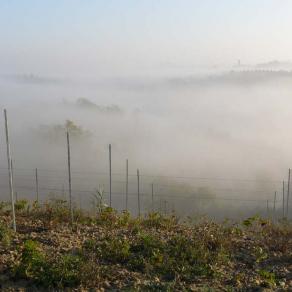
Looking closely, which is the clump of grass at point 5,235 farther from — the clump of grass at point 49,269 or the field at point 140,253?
the clump of grass at point 49,269

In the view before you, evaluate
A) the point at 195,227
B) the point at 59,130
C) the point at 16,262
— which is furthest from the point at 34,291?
the point at 59,130

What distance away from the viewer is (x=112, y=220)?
8.96 meters

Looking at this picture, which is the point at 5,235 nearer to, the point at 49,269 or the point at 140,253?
the point at 49,269

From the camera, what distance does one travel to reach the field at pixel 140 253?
596cm

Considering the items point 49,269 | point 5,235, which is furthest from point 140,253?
point 5,235

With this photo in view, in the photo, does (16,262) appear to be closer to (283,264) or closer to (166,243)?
(166,243)

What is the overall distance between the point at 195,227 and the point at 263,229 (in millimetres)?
1465

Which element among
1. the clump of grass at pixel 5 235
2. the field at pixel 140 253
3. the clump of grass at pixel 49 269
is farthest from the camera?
the clump of grass at pixel 5 235

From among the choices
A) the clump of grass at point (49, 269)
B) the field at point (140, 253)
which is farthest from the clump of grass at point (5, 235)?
the clump of grass at point (49, 269)

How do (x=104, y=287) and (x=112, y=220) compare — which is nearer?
(x=104, y=287)

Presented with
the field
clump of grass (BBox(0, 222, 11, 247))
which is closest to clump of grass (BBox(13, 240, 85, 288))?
the field

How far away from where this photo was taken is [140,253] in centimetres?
696

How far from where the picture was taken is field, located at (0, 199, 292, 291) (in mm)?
5961

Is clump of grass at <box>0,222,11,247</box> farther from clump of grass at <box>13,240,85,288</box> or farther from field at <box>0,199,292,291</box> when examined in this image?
clump of grass at <box>13,240,85,288</box>
